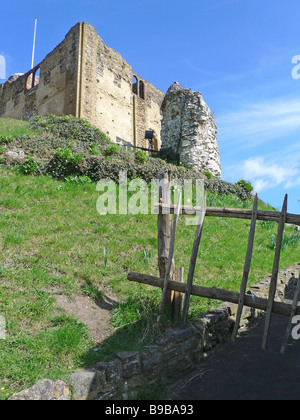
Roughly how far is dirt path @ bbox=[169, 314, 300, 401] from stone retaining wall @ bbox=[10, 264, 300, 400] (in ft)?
0.55

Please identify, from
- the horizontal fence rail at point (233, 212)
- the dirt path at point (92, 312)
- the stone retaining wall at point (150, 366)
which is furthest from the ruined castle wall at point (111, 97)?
the stone retaining wall at point (150, 366)

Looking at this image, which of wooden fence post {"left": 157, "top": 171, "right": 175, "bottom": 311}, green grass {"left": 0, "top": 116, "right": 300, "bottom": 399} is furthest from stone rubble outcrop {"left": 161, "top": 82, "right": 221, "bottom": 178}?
wooden fence post {"left": 157, "top": 171, "right": 175, "bottom": 311}

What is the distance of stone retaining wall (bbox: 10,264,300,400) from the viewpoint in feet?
9.53

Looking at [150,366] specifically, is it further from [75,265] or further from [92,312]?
[75,265]

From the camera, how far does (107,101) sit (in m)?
20.7

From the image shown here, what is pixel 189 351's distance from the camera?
3936 mm

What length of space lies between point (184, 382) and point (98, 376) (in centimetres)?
115

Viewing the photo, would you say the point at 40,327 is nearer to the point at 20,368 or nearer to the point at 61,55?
the point at 20,368

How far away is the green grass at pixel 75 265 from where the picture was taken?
11.4ft

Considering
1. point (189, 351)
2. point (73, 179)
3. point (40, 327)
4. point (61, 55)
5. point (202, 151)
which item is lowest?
point (189, 351)

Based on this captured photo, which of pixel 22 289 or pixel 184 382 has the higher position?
pixel 22 289

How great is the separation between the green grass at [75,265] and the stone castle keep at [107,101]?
810 cm

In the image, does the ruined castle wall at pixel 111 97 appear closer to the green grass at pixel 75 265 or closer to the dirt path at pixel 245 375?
the green grass at pixel 75 265

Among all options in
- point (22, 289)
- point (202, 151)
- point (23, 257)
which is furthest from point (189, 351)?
point (202, 151)
